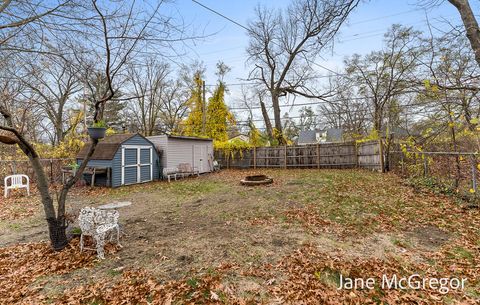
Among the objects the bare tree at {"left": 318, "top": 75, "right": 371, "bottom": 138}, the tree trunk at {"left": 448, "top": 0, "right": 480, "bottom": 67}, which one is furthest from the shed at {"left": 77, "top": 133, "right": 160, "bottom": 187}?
the bare tree at {"left": 318, "top": 75, "right": 371, "bottom": 138}

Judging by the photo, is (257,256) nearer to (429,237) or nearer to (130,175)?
(429,237)

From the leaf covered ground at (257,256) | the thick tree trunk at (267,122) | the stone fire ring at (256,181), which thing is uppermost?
the thick tree trunk at (267,122)

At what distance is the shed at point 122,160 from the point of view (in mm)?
10289

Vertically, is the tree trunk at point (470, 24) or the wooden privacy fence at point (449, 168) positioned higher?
the tree trunk at point (470, 24)

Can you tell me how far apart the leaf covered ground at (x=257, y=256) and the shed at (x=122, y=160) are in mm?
4166

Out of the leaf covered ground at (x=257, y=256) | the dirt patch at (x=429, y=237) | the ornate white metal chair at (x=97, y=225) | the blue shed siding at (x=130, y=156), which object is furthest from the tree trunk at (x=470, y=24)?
the blue shed siding at (x=130, y=156)

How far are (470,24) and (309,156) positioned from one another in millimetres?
13204

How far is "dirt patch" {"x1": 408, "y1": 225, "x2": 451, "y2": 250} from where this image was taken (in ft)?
12.1

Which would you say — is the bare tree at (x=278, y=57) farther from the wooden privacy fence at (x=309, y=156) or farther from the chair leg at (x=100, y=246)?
the chair leg at (x=100, y=246)

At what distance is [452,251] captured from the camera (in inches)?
135

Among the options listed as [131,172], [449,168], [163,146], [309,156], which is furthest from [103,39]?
[309,156]

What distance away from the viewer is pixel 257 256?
3.46m

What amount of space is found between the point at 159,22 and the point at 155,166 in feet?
34.7

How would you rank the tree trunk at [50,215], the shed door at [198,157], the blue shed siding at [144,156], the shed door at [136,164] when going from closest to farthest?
the tree trunk at [50,215]
the shed door at [136,164]
the blue shed siding at [144,156]
the shed door at [198,157]
